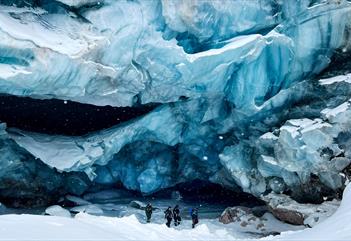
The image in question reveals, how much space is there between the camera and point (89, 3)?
14.2 m

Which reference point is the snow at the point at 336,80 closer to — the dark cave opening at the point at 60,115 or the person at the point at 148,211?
the dark cave opening at the point at 60,115

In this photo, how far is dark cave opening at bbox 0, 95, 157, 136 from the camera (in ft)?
55.7

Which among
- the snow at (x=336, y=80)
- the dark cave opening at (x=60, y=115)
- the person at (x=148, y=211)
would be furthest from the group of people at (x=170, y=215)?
the snow at (x=336, y=80)

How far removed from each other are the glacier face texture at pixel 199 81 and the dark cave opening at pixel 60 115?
1.18m

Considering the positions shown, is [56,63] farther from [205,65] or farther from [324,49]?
[324,49]

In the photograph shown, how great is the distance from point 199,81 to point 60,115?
23.2 ft

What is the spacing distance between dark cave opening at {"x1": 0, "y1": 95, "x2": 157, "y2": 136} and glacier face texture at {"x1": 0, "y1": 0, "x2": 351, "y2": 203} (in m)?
1.18

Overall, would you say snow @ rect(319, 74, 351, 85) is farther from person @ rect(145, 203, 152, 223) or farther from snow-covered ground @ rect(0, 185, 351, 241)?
person @ rect(145, 203, 152, 223)

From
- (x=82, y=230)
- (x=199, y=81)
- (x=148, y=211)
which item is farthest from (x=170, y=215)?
(x=82, y=230)

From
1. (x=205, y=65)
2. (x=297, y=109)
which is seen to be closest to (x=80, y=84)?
(x=205, y=65)

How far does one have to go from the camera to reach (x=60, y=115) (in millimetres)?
18453

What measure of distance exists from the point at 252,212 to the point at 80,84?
954 centimetres

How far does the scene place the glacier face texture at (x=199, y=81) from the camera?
13.9m

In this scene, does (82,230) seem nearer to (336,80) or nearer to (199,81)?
(199,81)
